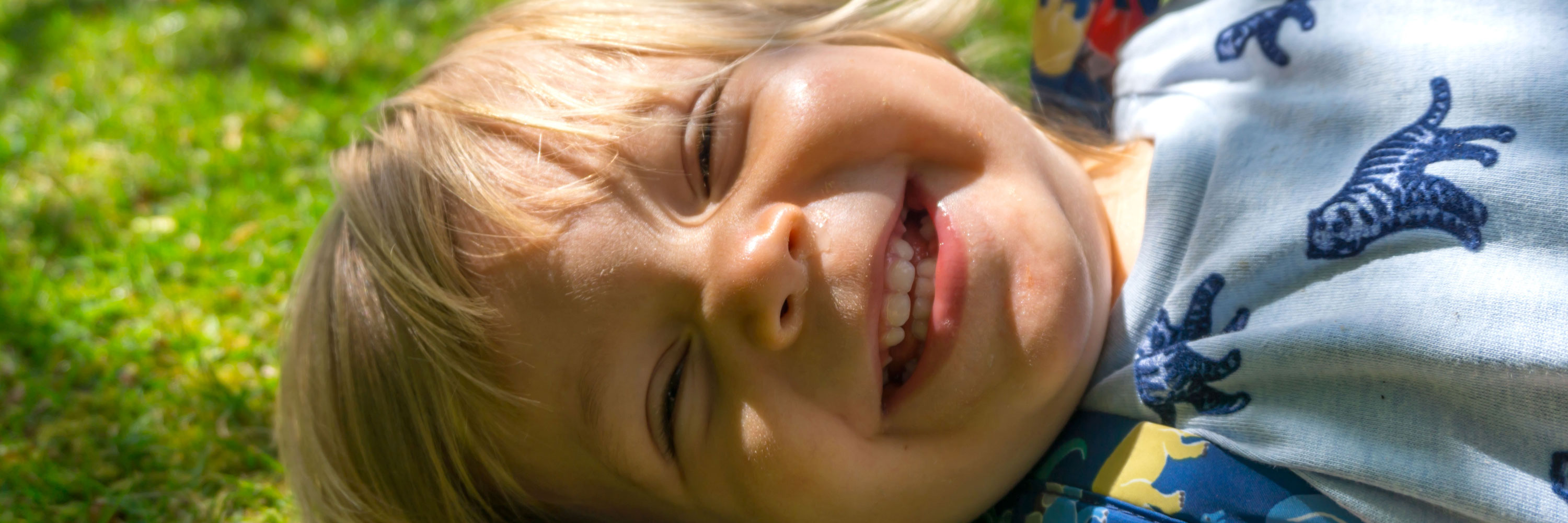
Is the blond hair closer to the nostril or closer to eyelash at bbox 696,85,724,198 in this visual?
eyelash at bbox 696,85,724,198

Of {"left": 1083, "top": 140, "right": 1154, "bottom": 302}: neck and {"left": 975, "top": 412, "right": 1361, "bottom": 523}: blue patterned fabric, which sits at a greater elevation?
{"left": 1083, "top": 140, "right": 1154, "bottom": 302}: neck

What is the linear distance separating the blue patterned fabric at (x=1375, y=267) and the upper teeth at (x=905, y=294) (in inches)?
13.3

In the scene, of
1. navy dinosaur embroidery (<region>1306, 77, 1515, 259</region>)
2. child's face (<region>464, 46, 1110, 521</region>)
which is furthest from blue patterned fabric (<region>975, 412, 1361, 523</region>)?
navy dinosaur embroidery (<region>1306, 77, 1515, 259</region>)

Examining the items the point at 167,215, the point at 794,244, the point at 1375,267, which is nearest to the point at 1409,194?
the point at 1375,267

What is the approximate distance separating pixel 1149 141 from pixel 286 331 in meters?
1.70

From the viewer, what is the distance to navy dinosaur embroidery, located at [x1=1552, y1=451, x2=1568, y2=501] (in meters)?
1.28

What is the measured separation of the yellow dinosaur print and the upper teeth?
358mm

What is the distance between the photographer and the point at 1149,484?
1514 mm

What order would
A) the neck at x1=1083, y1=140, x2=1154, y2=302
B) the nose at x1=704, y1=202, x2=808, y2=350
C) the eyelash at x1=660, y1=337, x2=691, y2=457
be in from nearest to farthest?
the nose at x1=704, y1=202, x2=808, y2=350 < the eyelash at x1=660, y1=337, x2=691, y2=457 < the neck at x1=1083, y1=140, x2=1154, y2=302

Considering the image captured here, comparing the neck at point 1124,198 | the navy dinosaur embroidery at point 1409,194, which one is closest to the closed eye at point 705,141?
the neck at point 1124,198

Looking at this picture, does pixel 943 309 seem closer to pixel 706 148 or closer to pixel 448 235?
pixel 706 148

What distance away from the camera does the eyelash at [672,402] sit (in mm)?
1489

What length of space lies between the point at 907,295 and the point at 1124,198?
546mm

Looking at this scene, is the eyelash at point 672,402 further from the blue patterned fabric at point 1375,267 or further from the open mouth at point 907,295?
the blue patterned fabric at point 1375,267
